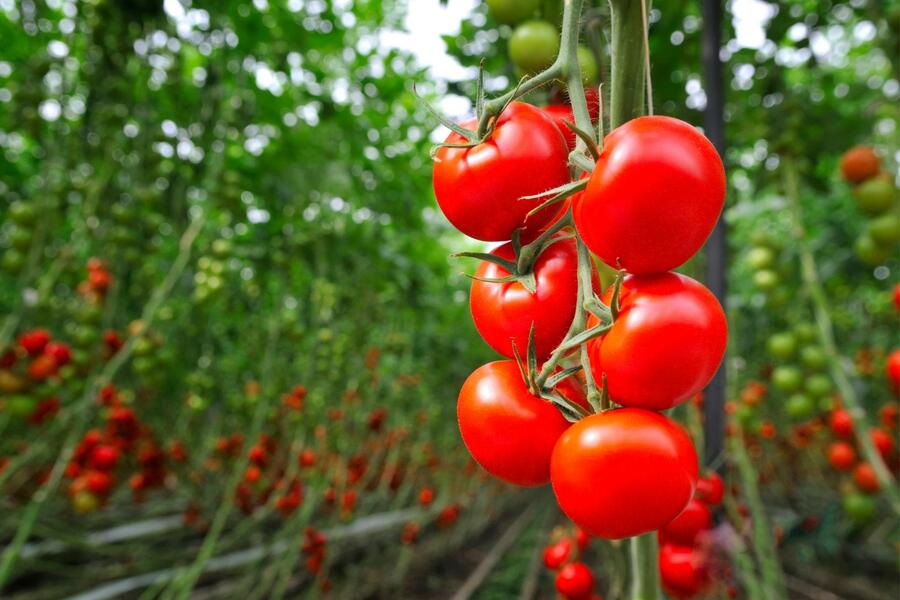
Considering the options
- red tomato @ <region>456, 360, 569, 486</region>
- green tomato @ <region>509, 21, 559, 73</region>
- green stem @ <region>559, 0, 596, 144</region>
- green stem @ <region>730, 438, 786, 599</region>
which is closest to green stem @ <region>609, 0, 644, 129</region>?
green stem @ <region>559, 0, 596, 144</region>

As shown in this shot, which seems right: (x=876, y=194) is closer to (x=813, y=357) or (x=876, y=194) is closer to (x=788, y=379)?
(x=813, y=357)

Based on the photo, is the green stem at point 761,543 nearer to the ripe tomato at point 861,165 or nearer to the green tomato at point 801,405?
the green tomato at point 801,405

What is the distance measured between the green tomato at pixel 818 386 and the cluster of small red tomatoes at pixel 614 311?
5.60ft

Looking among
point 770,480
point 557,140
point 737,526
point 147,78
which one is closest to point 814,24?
point 737,526

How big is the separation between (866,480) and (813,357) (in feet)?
1.14

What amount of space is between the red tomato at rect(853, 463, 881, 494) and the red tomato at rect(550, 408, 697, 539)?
1621mm

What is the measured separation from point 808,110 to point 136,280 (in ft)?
7.31

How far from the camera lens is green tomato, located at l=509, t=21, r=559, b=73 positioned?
2.40ft

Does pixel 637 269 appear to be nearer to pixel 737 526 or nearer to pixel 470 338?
pixel 737 526

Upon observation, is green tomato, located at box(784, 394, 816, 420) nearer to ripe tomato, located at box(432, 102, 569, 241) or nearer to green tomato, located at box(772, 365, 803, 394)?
green tomato, located at box(772, 365, 803, 394)

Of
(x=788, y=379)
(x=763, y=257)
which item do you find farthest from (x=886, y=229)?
(x=788, y=379)

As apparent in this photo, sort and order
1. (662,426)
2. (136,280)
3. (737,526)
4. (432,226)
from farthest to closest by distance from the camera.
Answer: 1. (432,226)
2. (136,280)
3. (737,526)
4. (662,426)

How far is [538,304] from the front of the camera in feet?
1.29

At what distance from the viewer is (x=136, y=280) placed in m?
2.12
